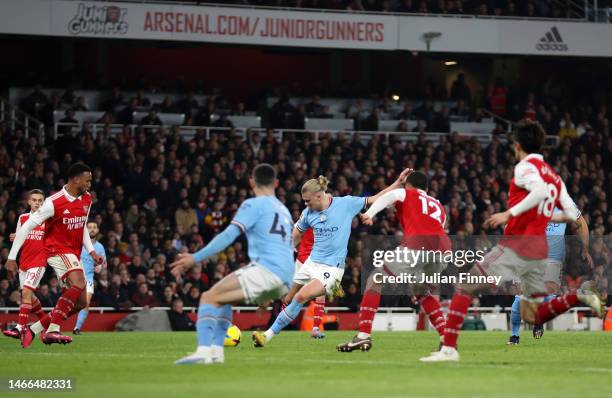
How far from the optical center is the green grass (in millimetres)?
9148

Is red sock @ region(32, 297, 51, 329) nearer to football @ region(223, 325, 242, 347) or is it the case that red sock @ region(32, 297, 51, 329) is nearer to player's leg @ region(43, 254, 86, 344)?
player's leg @ region(43, 254, 86, 344)

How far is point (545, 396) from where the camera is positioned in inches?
346

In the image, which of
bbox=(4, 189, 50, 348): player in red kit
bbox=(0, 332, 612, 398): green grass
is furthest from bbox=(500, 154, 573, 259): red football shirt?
bbox=(4, 189, 50, 348): player in red kit

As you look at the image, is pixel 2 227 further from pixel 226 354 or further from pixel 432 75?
pixel 432 75

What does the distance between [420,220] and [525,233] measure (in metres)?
2.65

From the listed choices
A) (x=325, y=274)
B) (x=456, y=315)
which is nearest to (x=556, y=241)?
(x=325, y=274)

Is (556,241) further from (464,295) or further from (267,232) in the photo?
(267,232)

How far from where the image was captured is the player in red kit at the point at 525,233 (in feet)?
38.7

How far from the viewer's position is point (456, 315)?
11.9 metres

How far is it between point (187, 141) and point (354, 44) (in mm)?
6548

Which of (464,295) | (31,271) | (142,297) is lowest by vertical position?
(142,297)

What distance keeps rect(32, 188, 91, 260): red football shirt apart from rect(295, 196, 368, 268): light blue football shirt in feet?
9.67

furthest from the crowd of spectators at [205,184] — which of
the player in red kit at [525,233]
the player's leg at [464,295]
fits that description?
the player in red kit at [525,233]

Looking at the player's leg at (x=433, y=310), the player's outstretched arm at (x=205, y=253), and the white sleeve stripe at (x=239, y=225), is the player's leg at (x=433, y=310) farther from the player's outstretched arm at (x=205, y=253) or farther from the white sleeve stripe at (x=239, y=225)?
the player's outstretched arm at (x=205, y=253)
